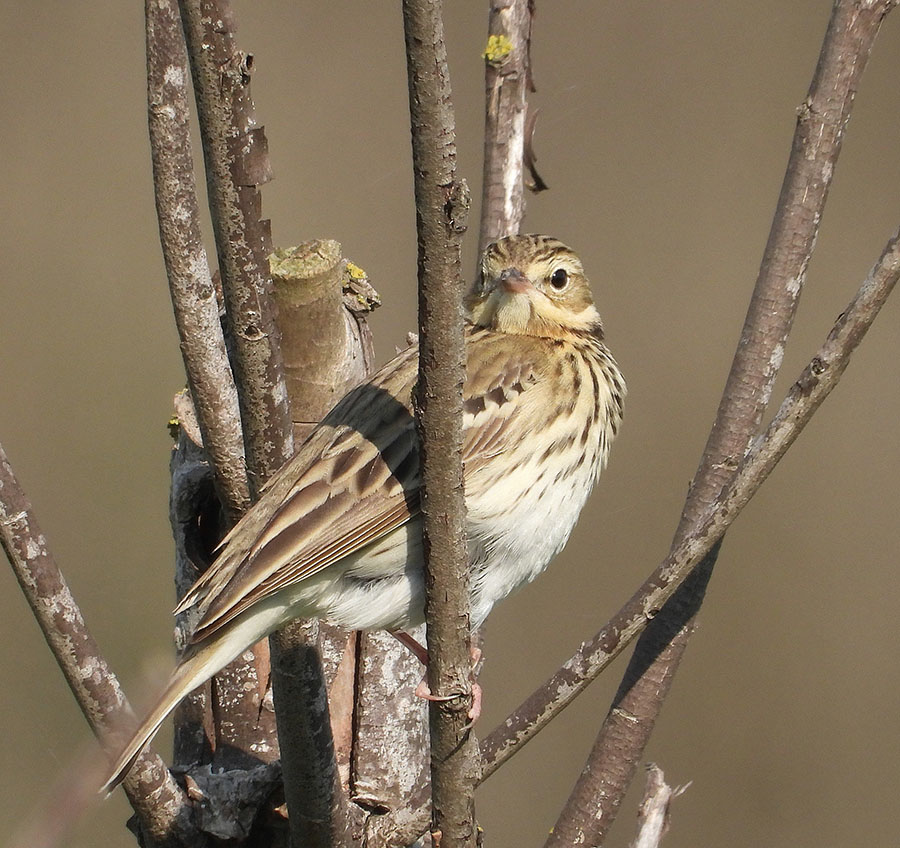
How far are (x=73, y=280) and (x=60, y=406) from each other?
31.5 inches

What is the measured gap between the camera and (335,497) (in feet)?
10.6

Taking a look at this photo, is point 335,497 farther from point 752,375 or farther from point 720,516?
point 752,375

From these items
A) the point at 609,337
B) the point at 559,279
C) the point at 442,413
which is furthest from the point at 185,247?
the point at 609,337

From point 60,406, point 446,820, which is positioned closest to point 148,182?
point 60,406

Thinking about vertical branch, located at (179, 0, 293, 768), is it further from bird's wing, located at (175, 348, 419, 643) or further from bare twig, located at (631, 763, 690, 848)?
bare twig, located at (631, 763, 690, 848)

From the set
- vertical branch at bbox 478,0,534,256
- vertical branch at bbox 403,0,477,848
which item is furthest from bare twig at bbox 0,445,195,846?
vertical branch at bbox 478,0,534,256

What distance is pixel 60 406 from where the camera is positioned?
750 centimetres

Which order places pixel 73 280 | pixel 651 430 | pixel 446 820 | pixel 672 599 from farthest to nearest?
1. pixel 73 280
2. pixel 651 430
3. pixel 672 599
4. pixel 446 820

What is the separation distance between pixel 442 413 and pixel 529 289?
174 cm

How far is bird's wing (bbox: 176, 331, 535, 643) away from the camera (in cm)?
308

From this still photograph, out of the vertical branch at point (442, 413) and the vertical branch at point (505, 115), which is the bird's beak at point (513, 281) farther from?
the vertical branch at point (442, 413)

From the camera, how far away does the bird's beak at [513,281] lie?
13.2 ft

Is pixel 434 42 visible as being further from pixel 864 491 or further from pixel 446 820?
pixel 864 491

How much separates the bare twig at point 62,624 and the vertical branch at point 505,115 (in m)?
1.98
